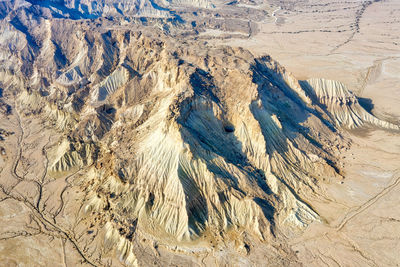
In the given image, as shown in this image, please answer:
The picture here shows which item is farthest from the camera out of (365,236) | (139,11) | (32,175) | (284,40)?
(139,11)

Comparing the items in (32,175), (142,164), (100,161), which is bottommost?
(32,175)

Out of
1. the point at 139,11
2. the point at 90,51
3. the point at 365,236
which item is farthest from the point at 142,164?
the point at 139,11

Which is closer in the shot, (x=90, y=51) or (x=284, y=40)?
(x=90, y=51)

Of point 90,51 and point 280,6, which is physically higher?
point 280,6

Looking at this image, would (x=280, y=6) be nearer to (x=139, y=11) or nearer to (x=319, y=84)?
(x=139, y=11)

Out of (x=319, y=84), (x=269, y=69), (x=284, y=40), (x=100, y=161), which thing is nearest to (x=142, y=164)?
(x=100, y=161)

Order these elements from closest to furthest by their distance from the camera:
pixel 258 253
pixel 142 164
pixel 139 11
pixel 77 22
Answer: pixel 258 253, pixel 142 164, pixel 77 22, pixel 139 11
